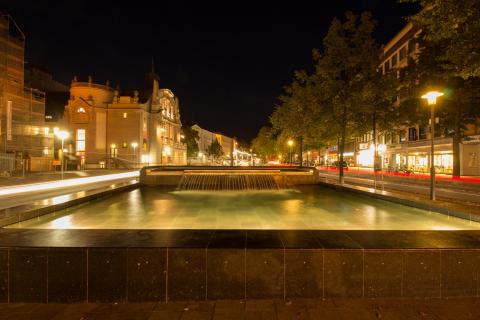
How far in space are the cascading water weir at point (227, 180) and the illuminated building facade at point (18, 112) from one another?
31.3 metres

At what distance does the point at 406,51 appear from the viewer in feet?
172

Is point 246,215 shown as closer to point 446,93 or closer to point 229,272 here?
point 229,272

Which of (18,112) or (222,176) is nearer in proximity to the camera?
(222,176)

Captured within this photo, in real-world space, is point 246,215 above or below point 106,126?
below

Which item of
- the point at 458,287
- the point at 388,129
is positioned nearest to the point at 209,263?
the point at 458,287

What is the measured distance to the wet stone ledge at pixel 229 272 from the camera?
436cm

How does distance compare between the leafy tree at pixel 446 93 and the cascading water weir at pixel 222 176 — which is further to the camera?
the leafy tree at pixel 446 93

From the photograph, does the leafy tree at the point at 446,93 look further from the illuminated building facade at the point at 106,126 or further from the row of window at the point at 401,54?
the illuminated building facade at the point at 106,126

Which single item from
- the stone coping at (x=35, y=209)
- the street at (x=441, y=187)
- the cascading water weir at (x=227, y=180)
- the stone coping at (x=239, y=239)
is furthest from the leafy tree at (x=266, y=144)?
the stone coping at (x=239, y=239)

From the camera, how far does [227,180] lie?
62.4 ft

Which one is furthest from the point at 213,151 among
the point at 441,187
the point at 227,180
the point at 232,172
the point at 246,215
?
the point at 246,215

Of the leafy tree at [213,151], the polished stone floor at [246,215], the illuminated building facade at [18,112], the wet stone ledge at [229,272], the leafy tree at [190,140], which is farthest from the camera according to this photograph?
the leafy tree at [213,151]

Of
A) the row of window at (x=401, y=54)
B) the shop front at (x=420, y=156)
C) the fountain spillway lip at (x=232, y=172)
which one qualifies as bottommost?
the fountain spillway lip at (x=232, y=172)

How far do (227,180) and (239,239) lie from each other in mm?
14062
